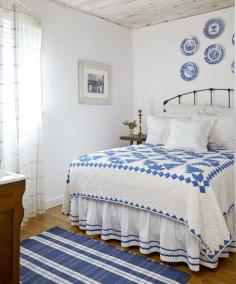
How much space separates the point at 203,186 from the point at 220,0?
8.19 feet

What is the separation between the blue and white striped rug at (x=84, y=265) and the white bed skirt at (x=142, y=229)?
0.38 ft

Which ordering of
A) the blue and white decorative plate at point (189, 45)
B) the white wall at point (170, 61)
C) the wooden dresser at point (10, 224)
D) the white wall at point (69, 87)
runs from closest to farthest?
1. the wooden dresser at point (10, 224)
2. the white wall at point (69, 87)
3. the white wall at point (170, 61)
4. the blue and white decorative plate at point (189, 45)

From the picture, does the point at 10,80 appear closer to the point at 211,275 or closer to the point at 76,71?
the point at 76,71

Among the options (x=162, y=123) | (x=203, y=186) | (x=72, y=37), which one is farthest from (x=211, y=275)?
→ (x=72, y=37)

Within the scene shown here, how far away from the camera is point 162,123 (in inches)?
145

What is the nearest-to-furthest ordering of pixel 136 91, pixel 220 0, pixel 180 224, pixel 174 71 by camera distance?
pixel 180 224 → pixel 220 0 → pixel 174 71 → pixel 136 91

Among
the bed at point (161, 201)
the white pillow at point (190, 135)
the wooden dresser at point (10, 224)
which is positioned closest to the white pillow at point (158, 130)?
the white pillow at point (190, 135)

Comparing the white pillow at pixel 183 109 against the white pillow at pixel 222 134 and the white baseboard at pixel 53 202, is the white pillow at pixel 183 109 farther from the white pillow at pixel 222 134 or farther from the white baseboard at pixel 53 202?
the white baseboard at pixel 53 202

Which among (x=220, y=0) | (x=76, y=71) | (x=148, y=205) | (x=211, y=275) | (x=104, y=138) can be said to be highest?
(x=220, y=0)

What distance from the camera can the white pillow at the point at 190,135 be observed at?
126 inches

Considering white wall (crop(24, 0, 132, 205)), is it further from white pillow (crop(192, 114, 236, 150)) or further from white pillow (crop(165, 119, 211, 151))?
white pillow (crop(192, 114, 236, 150))

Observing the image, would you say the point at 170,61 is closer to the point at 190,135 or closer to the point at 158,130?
the point at 158,130

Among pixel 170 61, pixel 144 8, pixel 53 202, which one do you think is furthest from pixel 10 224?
pixel 170 61

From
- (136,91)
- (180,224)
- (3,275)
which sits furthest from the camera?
(136,91)
